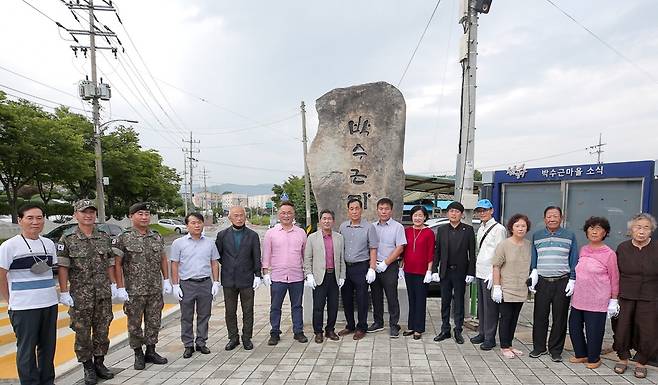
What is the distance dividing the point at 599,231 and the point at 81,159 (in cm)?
Answer: 1737

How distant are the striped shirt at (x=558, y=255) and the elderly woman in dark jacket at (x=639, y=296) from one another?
408 millimetres

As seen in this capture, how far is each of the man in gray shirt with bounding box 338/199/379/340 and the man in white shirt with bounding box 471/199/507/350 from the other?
1.23 m

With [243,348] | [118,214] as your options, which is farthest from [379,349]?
[118,214]

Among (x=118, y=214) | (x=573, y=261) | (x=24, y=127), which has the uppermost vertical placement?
(x=24, y=127)

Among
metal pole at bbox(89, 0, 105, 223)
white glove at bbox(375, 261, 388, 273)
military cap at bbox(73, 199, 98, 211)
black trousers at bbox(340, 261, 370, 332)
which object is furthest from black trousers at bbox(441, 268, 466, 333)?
metal pole at bbox(89, 0, 105, 223)

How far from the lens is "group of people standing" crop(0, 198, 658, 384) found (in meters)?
3.68

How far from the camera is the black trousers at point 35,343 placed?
3.47 m

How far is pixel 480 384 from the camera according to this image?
12.4 feet

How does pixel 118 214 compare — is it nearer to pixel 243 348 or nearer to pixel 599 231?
pixel 243 348

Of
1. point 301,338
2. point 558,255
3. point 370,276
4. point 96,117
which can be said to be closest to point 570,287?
point 558,255

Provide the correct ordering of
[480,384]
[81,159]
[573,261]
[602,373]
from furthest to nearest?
1. [81,159]
2. [573,261]
3. [602,373]
4. [480,384]

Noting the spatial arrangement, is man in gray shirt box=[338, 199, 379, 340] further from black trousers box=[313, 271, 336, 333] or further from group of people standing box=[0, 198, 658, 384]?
black trousers box=[313, 271, 336, 333]

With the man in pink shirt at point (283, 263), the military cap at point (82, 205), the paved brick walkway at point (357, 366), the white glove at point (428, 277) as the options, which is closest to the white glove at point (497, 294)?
the paved brick walkway at point (357, 366)

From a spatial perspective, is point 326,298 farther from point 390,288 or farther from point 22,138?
point 22,138
